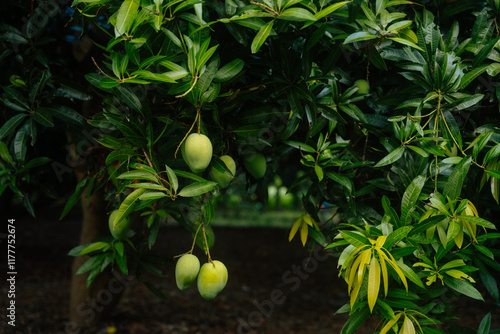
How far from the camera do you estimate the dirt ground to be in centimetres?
310

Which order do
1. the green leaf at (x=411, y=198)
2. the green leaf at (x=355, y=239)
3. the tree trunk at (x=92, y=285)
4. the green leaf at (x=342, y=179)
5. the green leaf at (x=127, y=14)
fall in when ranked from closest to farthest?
1. the green leaf at (x=127, y=14)
2. the green leaf at (x=355, y=239)
3. the green leaf at (x=411, y=198)
4. the green leaf at (x=342, y=179)
5. the tree trunk at (x=92, y=285)

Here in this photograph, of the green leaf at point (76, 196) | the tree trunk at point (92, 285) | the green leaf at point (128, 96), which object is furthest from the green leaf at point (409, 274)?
the tree trunk at point (92, 285)

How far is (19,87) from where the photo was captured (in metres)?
1.44

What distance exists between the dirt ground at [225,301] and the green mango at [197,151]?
3.23ft

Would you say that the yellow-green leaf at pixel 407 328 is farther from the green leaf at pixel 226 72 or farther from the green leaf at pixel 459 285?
the green leaf at pixel 226 72

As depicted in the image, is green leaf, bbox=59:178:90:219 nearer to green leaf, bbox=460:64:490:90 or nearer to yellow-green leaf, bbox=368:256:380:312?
yellow-green leaf, bbox=368:256:380:312

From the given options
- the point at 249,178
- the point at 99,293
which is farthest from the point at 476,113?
the point at 99,293

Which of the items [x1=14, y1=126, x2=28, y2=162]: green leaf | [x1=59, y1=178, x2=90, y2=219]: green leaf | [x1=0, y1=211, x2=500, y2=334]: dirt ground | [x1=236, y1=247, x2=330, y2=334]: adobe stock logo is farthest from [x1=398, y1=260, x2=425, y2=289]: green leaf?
[x1=236, y1=247, x2=330, y2=334]: adobe stock logo

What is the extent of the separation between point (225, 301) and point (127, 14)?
10.8ft

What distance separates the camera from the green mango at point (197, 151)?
949 millimetres

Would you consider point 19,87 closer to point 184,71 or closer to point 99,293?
point 184,71

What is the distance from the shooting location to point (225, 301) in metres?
3.79

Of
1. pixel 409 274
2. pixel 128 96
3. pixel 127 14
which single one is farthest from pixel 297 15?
pixel 409 274

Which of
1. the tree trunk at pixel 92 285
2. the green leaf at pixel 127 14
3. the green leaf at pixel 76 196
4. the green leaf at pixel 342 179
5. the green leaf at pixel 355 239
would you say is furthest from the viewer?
the tree trunk at pixel 92 285
